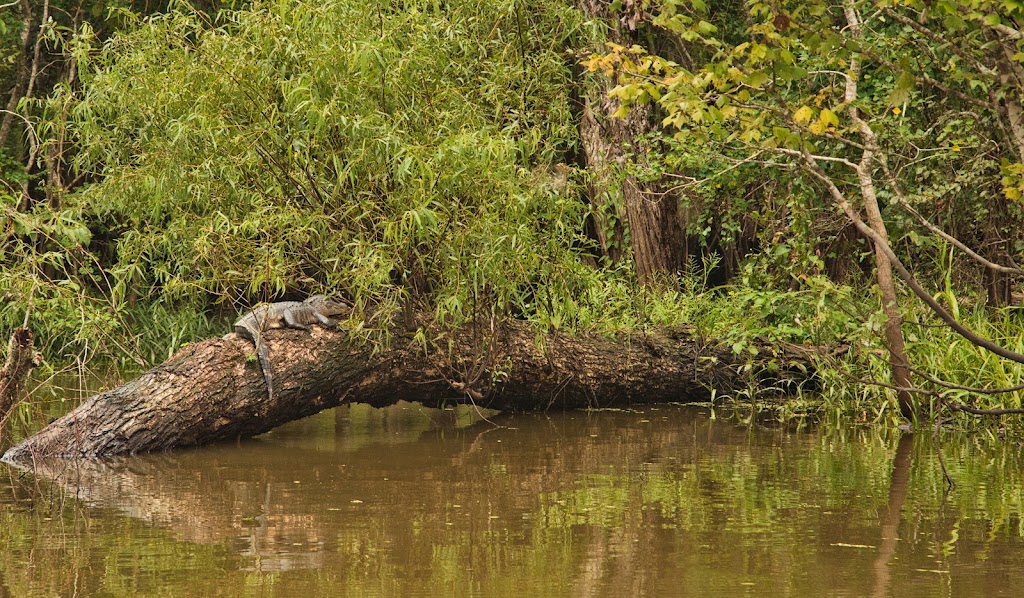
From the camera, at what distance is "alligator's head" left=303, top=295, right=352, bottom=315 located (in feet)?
25.8

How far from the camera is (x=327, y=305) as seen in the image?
789 centimetres

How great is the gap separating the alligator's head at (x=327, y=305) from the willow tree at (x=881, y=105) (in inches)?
90.2

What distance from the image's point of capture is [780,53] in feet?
16.8

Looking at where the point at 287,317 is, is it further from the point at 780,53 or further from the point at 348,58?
the point at 780,53

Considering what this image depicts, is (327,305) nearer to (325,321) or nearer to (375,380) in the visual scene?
(325,321)

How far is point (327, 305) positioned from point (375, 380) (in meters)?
0.59

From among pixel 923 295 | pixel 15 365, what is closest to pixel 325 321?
pixel 15 365

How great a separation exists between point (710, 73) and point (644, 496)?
203 centimetres

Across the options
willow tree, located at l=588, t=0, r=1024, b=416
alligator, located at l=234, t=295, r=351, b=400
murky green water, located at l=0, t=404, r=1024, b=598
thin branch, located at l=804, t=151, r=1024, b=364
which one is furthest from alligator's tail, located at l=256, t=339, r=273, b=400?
thin branch, located at l=804, t=151, r=1024, b=364

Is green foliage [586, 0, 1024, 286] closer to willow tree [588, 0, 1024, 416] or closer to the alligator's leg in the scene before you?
willow tree [588, 0, 1024, 416]

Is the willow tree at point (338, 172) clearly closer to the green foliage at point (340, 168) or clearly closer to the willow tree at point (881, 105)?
the green foliage at point (340, 168)

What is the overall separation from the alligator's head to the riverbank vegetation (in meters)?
0.18

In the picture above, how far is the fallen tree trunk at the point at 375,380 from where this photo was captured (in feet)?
23.2

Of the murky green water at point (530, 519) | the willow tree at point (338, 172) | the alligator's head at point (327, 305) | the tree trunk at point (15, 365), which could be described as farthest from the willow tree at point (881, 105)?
the tree trunk at point (15, 365)
